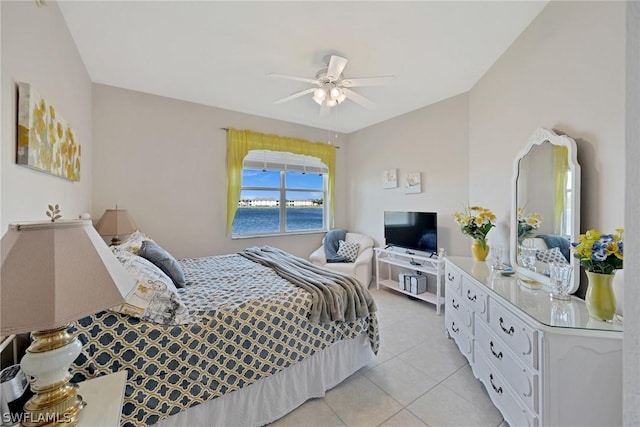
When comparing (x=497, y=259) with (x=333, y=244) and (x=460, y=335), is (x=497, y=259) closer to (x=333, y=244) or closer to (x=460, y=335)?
(x=460, y=335)

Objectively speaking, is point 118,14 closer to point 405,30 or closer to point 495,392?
point 405,30

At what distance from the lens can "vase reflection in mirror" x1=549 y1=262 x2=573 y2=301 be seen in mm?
1438

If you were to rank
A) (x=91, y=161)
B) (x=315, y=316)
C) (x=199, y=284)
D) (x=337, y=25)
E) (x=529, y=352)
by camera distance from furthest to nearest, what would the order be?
(x=91, y=161), (x=199, y=284), (x=337, y=25), (x=315, y=316), (x=529, y=352)

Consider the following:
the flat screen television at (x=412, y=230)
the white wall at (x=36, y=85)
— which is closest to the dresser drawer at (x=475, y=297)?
the flat screen television at (x=412, y=230)

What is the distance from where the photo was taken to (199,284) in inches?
81.0

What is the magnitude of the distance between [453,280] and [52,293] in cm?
264

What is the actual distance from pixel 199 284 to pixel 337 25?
2330 millimetres

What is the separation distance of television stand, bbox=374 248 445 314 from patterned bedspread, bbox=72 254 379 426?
1.48 meters

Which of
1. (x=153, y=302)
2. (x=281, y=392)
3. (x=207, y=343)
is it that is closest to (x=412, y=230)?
(x=281, y=392)

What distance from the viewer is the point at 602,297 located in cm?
120

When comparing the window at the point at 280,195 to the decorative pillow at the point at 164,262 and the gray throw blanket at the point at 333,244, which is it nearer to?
the gray throw blanket at the point at 333,244

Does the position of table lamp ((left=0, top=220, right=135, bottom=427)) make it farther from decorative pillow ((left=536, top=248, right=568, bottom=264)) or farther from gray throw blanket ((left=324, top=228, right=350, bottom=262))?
gray throw blanket ((left=324, top=228, right=350, bottom=262))

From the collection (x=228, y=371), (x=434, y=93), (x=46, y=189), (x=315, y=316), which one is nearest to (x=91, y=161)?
(x=46, y=189)

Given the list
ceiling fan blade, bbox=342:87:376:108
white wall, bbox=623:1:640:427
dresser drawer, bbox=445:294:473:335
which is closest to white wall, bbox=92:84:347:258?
ceiling fan blade, bbox=342:87:376:108
